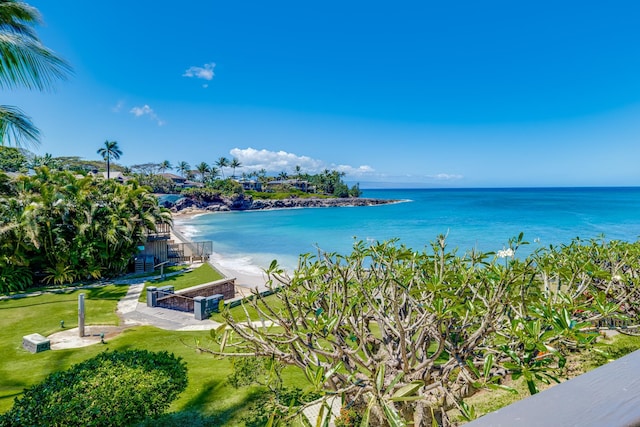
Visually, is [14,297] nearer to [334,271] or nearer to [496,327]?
[334,271]

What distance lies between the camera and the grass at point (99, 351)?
19.9 ft

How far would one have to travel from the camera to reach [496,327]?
3098 mm

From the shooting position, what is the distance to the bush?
509 cm

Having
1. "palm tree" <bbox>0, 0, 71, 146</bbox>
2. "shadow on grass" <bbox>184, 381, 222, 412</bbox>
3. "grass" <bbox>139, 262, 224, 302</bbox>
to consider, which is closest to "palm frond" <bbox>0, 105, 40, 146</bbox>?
"palm tree" <bbox>0, 0, 71, 146</bbox>

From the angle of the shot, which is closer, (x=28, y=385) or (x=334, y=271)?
(x=334, y=271)

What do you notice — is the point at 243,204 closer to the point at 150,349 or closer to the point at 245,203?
the point at 245,203

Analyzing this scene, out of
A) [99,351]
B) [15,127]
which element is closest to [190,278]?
[99,351]

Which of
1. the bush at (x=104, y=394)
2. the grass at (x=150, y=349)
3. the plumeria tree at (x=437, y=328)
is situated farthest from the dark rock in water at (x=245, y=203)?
the plumeria tree at (x=437, y=328)

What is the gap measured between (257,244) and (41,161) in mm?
45027

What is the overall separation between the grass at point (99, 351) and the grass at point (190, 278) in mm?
2759

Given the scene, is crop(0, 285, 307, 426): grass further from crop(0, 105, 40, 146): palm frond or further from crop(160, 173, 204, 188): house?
A: crop(160, 173, 204, 188): house

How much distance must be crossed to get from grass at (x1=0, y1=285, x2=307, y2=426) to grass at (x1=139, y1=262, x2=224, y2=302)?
9.05 feet

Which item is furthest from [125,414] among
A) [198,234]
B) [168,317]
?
[198,234]

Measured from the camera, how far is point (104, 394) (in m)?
5.60
